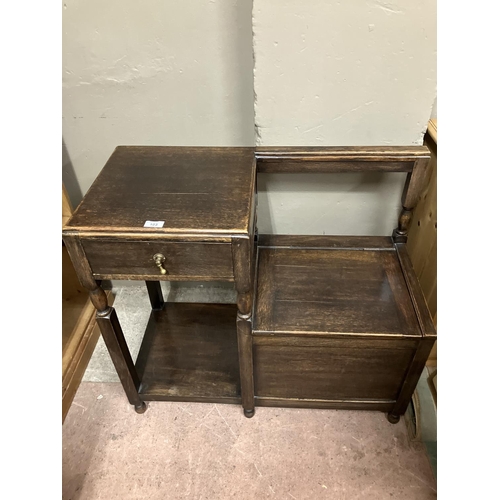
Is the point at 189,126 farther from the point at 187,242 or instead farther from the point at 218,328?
the point at 218,328

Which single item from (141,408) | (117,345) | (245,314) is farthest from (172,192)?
(141,408)

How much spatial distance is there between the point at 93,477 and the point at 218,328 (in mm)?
567

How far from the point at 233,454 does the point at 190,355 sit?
0.33 m

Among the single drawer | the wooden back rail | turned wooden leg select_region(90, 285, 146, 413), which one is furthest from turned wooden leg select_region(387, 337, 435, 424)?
turned wooden leg select_region(90, 285, 146, 413)

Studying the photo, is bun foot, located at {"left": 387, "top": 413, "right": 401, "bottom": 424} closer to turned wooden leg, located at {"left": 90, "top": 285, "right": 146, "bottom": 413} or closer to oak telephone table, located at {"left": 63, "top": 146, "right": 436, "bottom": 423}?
oak telephone table, located at {"left": 63, "top": 146, "right": 436, "bottom": 423}

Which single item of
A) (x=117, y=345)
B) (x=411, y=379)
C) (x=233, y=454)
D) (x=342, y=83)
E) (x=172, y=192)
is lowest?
(x=233, y=454)

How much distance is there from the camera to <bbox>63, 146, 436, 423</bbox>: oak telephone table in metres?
0.90

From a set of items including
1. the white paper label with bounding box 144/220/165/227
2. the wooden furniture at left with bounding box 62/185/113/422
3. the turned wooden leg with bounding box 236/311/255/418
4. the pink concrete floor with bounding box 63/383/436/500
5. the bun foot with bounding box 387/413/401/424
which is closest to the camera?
the white paper label with bounding box 144/220/165/227

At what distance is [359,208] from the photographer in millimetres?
1277

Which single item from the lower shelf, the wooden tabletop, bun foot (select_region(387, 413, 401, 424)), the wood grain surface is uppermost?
the wooden tabletop

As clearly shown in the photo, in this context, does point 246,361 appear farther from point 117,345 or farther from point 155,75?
point 155,75

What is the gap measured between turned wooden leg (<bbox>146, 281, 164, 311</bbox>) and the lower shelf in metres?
0.02

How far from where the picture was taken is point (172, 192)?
0.97 m

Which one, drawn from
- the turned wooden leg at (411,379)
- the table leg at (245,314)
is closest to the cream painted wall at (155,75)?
the table leg at (245,314)
